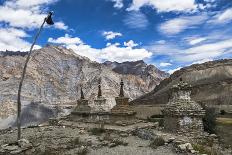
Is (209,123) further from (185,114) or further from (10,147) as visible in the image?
(10,147)

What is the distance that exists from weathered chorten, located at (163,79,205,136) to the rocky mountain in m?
81.2

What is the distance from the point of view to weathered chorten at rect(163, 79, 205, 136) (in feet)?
63.1

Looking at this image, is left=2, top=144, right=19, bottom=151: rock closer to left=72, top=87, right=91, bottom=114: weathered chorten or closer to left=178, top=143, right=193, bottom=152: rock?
left=178, top=143, right=193, bottom=152: rock

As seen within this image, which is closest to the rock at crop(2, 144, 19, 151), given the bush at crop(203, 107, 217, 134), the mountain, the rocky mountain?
the bush at crop(203, 107, 217, 134)

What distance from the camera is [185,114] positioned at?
62.9 feet

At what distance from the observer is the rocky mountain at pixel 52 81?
113 metres

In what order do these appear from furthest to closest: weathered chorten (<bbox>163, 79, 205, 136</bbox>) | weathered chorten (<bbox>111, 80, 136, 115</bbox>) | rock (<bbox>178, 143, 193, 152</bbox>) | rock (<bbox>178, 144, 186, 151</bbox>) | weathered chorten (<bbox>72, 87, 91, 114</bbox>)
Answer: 1. weathered chorten (<bbox>72, 87, 91, 114</bbox>)
2. weathered chorten (<bbox>111, 80, 136, 115</bbox>)
3. weathered chorten (<bbox>163, 79, 205, 136</bbox>)
4. rock (<bbox>178, 144, 186, 151</bbox>)
5. rock (<bbox>178, 143, 193, 152</bbox>)

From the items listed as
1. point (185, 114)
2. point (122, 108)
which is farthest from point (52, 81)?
point (185, 114)

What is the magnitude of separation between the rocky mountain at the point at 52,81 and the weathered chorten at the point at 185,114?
8123 cm

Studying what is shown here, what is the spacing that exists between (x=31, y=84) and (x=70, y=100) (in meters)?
20.1

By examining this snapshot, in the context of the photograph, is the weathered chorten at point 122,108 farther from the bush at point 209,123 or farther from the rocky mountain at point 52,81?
the rocky mountain at point 52,81

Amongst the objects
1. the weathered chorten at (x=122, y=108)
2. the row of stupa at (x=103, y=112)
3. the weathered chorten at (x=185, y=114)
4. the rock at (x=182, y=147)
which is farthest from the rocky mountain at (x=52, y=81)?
the rock at (x=182, y=147)

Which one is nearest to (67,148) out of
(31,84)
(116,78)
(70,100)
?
(31,84)

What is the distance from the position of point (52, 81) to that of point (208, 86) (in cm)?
6629
